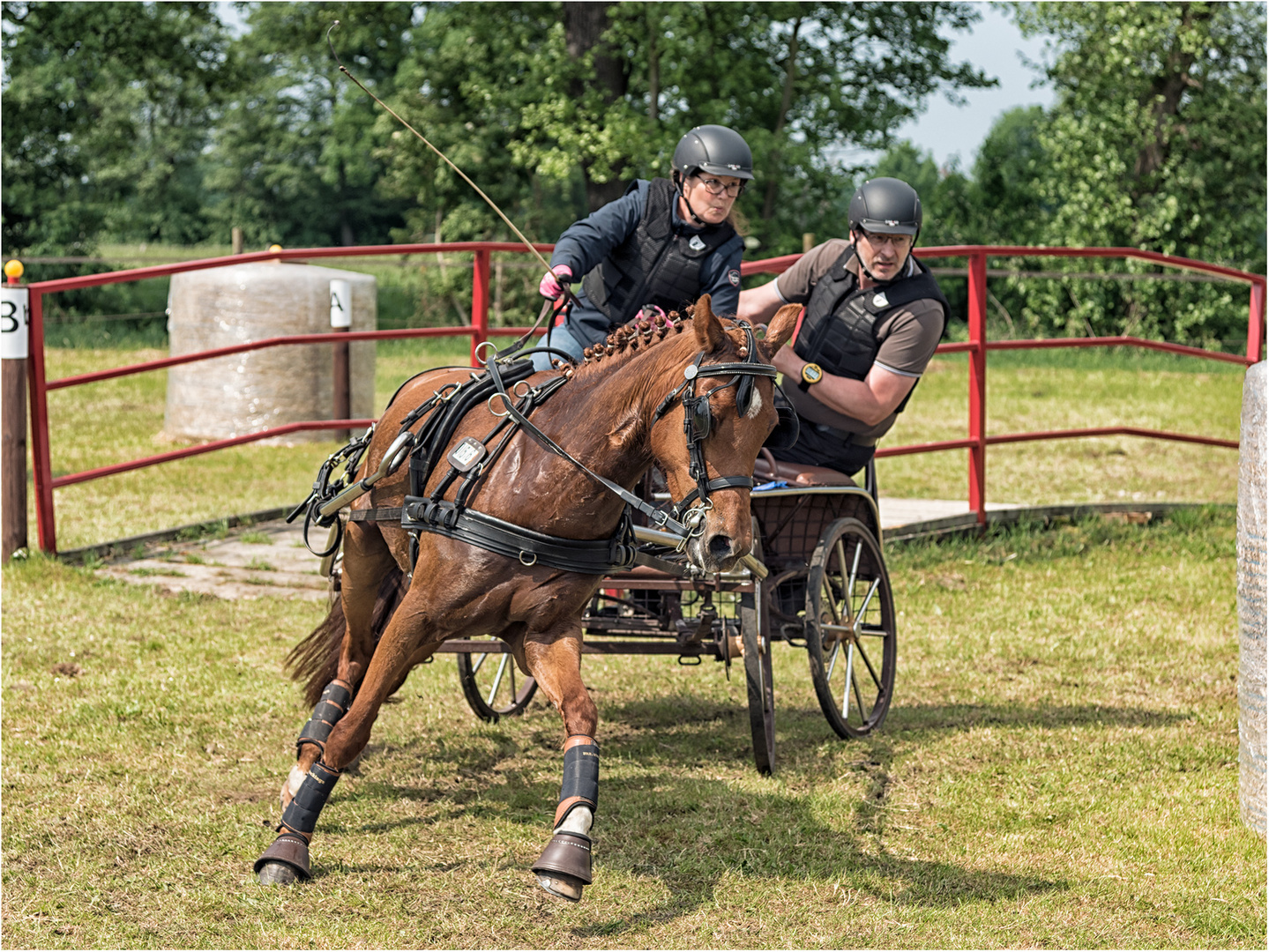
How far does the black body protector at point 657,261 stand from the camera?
17.3ft

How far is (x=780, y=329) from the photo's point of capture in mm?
3832

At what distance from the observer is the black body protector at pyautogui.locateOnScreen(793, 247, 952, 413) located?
5590 millimetres

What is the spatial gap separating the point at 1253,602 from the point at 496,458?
2.68m

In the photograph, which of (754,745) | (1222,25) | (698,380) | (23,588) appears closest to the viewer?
(698,380)

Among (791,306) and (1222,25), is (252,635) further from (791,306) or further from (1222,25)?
(1222,25)

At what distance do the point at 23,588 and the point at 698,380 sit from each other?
5.52 m

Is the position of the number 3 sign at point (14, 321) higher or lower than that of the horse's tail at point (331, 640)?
higher

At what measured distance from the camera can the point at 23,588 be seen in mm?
7691

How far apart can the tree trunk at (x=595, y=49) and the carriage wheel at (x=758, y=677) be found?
1676 centimetres

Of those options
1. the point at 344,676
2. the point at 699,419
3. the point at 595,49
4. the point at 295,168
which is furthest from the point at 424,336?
the point at 295,168

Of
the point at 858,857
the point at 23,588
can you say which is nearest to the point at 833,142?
the point at 23,588

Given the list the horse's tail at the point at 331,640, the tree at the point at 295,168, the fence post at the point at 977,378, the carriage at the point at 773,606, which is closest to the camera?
the horse's tail at the point at 331,640

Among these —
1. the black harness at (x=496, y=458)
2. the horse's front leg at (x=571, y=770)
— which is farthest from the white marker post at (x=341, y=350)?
the horse's front leg at (x=571, y=770)

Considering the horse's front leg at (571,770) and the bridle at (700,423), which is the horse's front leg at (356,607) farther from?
the bridle at (700,423)
